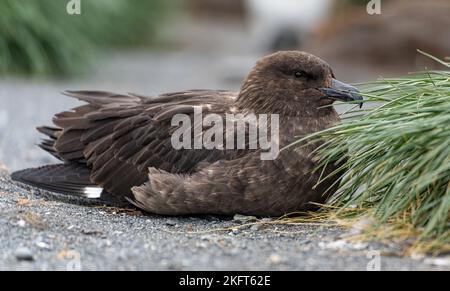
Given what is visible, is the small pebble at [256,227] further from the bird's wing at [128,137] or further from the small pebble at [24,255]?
the small pebble at [24,255]

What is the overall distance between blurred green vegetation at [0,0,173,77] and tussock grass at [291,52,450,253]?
593cm

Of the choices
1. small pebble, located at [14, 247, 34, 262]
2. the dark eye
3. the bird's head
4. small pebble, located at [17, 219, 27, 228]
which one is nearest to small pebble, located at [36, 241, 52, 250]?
small pebble, located at [14, 247, 34, 262]

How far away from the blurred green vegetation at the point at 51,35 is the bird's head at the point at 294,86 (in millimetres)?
5244

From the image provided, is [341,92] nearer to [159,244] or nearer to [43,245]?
[159,244]

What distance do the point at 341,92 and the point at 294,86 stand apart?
29 centimetres

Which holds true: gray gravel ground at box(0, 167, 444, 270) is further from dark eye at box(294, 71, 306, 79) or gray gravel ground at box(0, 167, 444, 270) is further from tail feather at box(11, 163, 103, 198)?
dark eye at box(294, 71, 306, 79)

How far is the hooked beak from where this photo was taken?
476cm

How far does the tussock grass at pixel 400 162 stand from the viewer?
3.87 meters

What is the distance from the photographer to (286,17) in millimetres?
13875

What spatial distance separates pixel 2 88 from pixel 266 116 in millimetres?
4974

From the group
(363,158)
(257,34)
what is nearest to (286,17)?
(257,34)
